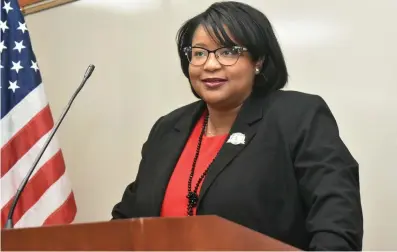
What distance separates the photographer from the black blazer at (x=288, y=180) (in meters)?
1.12

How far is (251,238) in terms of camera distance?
77 centimetres

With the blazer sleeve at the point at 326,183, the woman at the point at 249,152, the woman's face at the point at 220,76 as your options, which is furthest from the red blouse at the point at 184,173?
the blazer sleeve at the point at 326,183


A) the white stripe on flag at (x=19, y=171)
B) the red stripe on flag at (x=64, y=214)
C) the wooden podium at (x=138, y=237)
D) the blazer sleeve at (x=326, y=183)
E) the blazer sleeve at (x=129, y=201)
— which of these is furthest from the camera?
the red stripe on flag at (x=64, y=214)

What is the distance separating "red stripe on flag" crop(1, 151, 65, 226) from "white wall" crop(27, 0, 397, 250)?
1.57 feet

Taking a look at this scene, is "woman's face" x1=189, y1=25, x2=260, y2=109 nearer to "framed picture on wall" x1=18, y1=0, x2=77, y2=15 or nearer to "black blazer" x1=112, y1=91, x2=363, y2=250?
"black blazer" x1=112, y1=91, x2=363, y2=250

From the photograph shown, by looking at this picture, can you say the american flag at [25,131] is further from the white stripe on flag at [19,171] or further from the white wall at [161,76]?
the white wall at [161,76]

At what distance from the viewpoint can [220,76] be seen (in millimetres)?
1390

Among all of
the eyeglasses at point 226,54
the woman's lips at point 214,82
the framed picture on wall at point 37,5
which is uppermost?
the framed picture on wall at point 37,5

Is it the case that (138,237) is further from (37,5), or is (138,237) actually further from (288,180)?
(37,5)

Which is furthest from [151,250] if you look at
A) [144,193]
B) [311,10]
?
[311,10]

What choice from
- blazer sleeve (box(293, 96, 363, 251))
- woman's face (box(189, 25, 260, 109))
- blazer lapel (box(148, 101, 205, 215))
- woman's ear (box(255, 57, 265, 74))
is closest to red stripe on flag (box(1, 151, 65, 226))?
blazer lapel (box(148, 101, 205, 215))

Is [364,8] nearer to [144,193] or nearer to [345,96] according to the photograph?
[345,96]

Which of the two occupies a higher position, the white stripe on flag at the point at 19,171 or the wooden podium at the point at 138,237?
the wooden podium at the point at 138,237

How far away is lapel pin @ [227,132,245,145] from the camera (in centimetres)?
133
